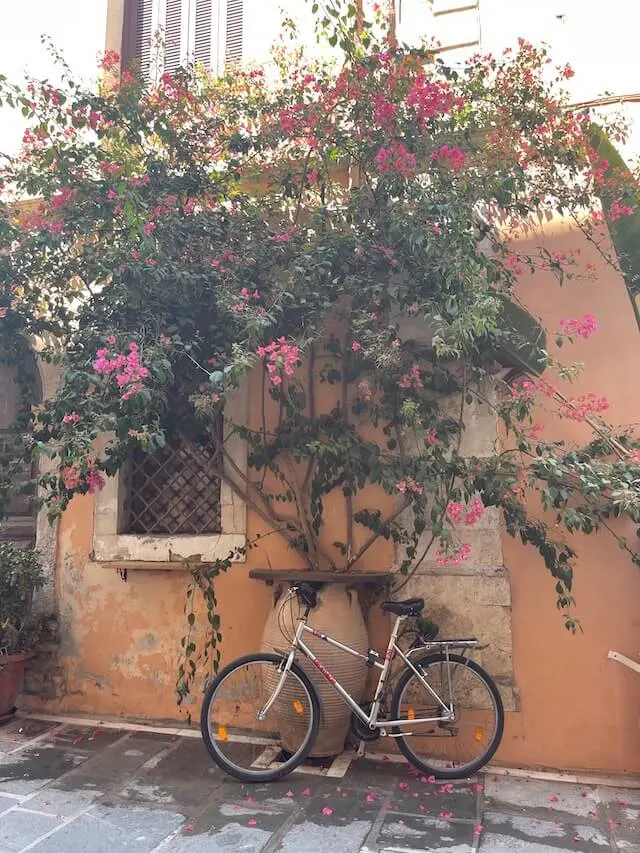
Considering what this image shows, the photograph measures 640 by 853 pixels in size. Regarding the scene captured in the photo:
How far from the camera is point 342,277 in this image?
428 cm

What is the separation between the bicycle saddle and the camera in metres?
3.94

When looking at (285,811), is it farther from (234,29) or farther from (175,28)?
(175,28)

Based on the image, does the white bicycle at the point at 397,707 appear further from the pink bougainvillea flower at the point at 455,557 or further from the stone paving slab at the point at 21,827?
the stone paving slab at the point at 21,827

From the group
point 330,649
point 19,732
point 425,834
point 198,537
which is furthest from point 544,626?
point 19,732

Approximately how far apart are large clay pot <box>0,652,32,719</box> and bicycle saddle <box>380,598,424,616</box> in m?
2.72

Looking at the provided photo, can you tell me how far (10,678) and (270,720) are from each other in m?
1.97

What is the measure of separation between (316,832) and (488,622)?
165cm

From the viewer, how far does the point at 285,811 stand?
339cm

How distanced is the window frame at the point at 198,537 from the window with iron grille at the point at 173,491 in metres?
0.11

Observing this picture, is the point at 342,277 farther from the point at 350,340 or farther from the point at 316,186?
the point at 316,186

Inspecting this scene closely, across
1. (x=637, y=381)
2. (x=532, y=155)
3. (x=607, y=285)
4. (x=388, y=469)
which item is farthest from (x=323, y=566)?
(x=532, y=155)

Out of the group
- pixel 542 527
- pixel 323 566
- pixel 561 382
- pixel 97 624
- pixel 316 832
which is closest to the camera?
pixel 316 832

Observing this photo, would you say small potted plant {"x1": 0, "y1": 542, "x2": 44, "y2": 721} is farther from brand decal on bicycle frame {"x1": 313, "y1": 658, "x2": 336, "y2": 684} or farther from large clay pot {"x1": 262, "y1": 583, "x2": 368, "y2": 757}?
brand decal on bicycle frame {"x1": 313, "y1": 658, "x2": 336, "y2": 684}

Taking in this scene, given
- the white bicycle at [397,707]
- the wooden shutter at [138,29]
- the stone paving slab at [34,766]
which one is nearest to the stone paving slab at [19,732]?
the stone paving slab at [34,766]
